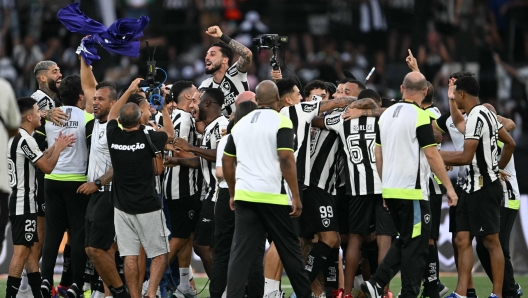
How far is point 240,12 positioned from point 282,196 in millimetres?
13064

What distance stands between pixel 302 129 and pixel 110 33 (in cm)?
278

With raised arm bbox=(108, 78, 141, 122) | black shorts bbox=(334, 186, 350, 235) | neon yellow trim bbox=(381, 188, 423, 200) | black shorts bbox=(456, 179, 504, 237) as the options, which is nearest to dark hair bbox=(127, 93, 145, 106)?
raised arm bbox=(108, 78, 141, 122)

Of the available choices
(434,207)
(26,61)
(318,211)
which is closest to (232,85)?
(318,211)

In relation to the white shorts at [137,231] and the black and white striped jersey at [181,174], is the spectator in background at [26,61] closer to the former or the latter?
the black and white striped jersey at [181,174]

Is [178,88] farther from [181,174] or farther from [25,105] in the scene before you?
[25,105]

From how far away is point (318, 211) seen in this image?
10820mm

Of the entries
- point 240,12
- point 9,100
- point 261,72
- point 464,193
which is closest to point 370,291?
point 464,193

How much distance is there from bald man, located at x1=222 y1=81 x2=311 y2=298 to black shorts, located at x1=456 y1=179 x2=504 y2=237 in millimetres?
2490

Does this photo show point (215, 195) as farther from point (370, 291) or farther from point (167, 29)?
point (167, 29)

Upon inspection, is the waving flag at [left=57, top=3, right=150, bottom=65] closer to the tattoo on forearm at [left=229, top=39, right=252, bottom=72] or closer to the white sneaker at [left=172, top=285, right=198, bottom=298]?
the tattoo on forearm at [left=229, top=39, right=252, bottom=72]

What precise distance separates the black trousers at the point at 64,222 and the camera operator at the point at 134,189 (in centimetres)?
93

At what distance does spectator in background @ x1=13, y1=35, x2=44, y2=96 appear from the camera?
20.7 metres

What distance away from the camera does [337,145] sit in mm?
11227

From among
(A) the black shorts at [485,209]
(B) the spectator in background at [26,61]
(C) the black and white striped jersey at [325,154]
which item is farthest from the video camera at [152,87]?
(B) the spectator in background at [26,61]
